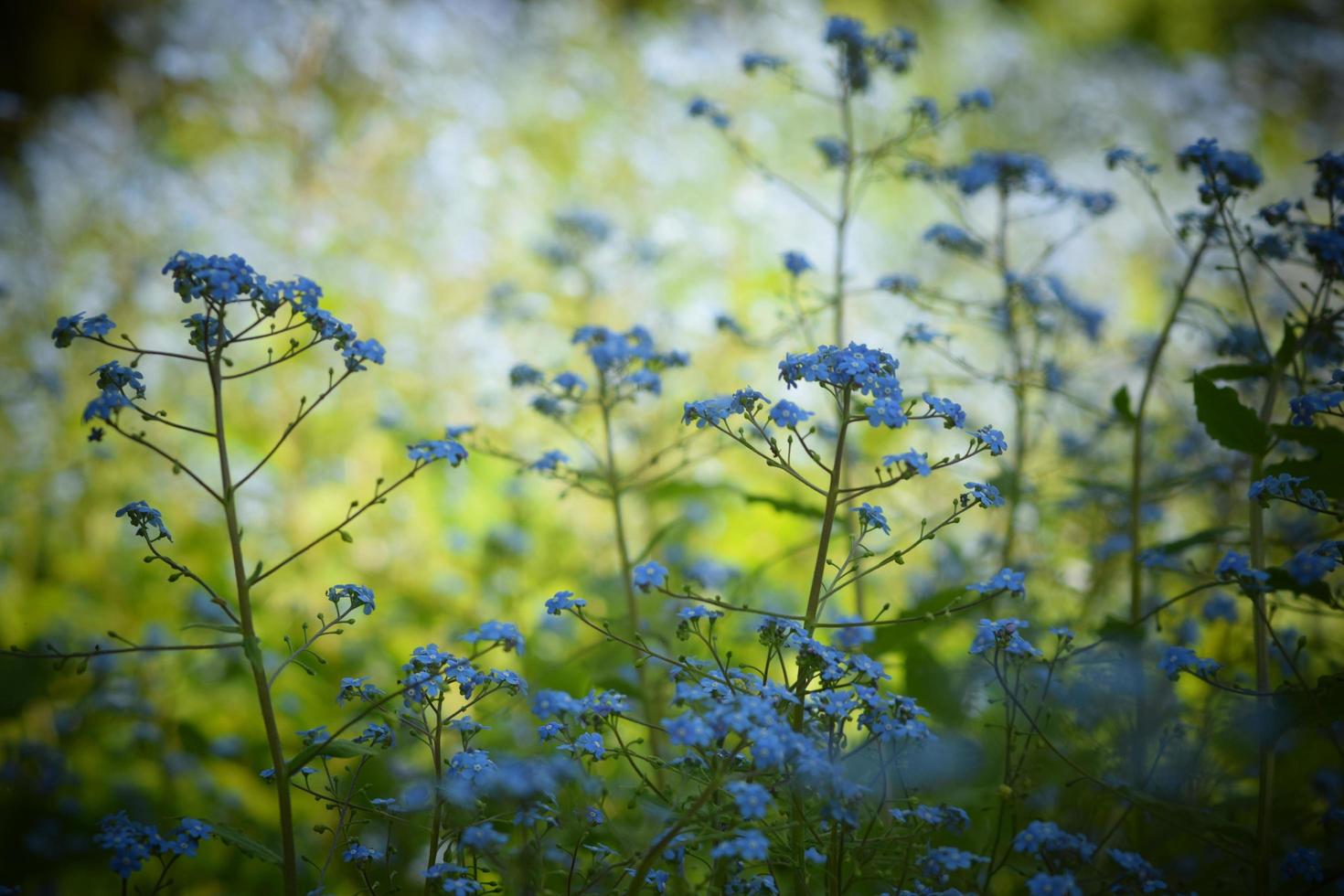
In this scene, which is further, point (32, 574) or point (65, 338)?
point (32, 574)

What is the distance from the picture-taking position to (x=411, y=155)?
752 centimetres

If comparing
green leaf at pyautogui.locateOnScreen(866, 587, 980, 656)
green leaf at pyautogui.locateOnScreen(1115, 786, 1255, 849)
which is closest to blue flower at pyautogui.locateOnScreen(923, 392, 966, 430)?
green leaf at pyautogui.locateOnScreen(866, 587, 980, 656)

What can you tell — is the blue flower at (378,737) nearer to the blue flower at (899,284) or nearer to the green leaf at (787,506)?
the green leaf at (787,506)

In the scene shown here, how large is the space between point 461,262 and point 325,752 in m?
6.07

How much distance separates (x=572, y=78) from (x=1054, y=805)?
24.3 feet

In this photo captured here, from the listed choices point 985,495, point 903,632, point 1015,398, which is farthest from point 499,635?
point 1015,398

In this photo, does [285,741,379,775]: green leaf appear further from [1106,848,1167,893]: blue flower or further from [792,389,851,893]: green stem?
[1106,848,1167,893]: blue flower

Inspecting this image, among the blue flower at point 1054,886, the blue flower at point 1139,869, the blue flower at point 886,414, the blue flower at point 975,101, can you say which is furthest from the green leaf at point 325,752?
the blue flower at point 975,101

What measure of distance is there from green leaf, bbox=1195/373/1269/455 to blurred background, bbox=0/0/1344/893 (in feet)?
3.84

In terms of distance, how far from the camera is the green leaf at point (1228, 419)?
2.05 meters

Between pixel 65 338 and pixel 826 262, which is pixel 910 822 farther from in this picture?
pixel 826 262

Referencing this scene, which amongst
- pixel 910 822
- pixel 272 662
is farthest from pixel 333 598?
pixel 272 662

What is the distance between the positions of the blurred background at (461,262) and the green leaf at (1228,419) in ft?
3.84

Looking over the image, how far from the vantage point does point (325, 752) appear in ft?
5.35
